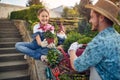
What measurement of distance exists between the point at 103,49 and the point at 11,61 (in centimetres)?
494

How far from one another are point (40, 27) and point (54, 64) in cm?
104

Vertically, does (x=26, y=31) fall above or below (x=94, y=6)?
below

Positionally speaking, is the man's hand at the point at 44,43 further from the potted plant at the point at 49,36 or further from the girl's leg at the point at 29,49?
the girl's leg at the point at 29,49

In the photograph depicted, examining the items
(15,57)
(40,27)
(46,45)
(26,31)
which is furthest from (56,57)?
(26,31)

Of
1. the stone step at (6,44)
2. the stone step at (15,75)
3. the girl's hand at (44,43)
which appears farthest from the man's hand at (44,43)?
the stone step at (6,44)

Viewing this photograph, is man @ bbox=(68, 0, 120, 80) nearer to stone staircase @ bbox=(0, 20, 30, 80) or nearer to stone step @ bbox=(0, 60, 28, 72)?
stone staircase @ bbox=(0, 20, 30, 80)

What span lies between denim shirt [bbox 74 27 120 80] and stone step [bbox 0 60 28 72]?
419 centimetres

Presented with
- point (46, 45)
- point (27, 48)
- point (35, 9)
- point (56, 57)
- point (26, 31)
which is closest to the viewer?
point (56, 57)

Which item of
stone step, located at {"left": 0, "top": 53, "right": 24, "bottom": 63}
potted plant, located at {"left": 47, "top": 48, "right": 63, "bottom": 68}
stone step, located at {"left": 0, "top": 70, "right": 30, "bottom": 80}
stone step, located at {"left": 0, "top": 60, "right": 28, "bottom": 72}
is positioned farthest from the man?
stone step, located at {"left": 0, "top": 53, "right": 24, "bottom": 63}

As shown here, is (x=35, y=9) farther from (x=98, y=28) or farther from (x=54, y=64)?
(x=98, y=28)

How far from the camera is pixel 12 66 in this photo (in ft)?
22.4

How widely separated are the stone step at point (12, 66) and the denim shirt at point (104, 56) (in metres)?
4.19

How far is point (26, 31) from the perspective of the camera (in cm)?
870

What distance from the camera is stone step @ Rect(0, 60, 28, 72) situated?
673cm
